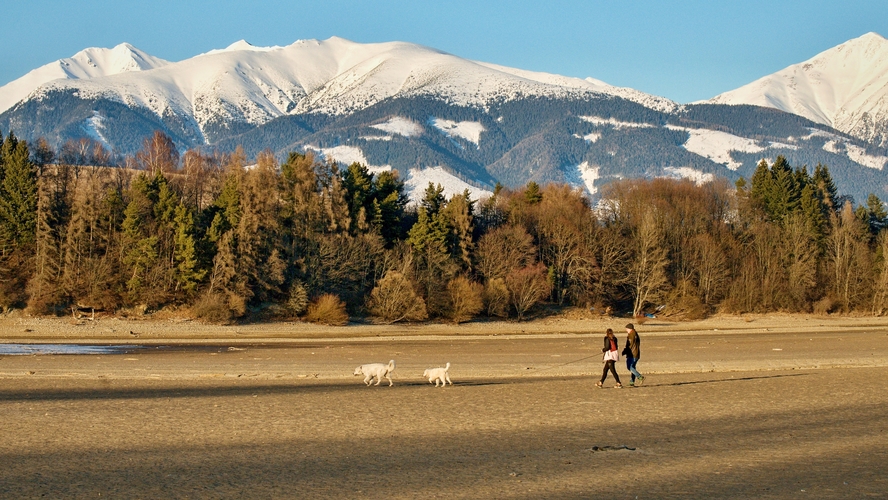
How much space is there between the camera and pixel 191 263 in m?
58.7

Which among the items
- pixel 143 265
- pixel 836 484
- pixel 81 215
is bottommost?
pixel 836 484

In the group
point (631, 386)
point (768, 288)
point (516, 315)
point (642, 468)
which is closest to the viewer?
point (642, 468)

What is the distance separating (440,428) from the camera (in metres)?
18.8

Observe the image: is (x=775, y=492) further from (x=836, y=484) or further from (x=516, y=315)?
(x=516, y=315)

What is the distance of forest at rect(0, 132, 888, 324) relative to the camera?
5925 cm

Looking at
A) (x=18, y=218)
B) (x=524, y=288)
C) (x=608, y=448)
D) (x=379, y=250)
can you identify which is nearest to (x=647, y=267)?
(x=524, y=288)

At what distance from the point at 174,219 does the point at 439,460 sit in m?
50.6

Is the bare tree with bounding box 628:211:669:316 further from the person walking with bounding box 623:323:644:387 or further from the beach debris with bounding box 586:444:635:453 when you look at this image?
the beach debris with bounding box 586:444:635:453

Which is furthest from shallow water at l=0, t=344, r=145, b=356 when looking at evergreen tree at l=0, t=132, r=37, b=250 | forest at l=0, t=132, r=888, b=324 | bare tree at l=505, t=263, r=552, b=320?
bare tree at l=505, t=263, r=552, b=320

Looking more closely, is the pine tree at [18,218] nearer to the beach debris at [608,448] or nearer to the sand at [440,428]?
the sand at [440,428]

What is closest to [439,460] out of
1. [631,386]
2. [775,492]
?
[775,492]

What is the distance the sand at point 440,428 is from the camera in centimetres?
1380

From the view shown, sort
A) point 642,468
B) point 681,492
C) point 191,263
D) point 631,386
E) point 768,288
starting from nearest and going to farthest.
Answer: point 681,492, point 642,468, point 631,386, point 191,263, point 768,288

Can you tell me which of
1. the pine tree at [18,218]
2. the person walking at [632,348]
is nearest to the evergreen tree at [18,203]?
the pine tree at [18,218]
